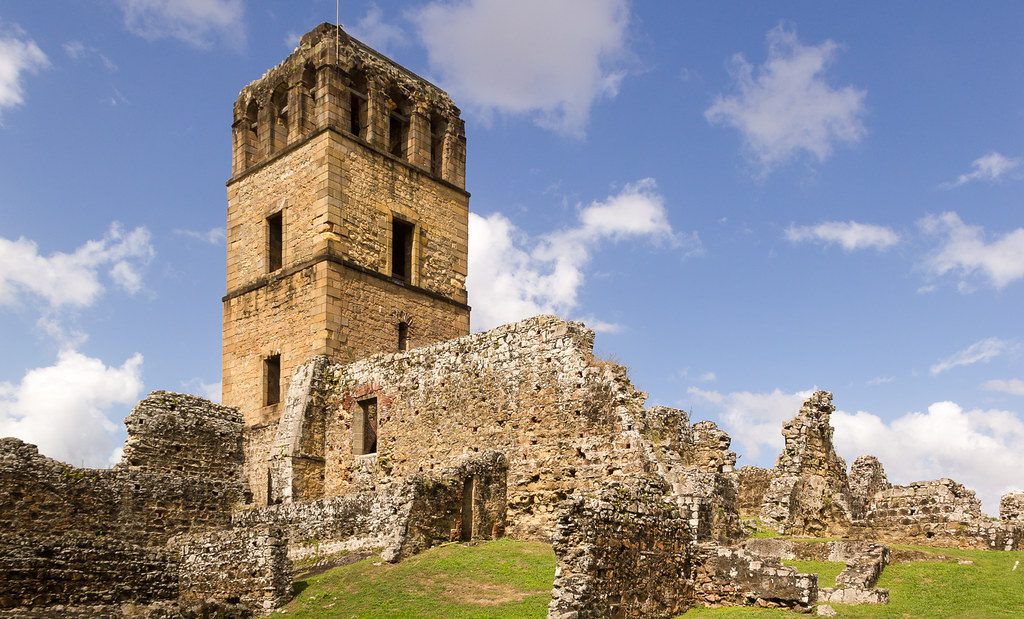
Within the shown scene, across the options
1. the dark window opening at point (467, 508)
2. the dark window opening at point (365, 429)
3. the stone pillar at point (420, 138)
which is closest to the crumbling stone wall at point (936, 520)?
the dark window opening at point (467, 508)

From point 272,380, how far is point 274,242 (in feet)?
11.9

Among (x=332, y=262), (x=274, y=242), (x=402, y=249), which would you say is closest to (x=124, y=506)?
(x=332, y=262)

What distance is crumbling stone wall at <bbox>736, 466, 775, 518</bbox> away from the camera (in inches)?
967

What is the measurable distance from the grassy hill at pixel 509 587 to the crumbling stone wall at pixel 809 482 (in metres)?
3.33

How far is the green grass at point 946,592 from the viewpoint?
1205 centimetres

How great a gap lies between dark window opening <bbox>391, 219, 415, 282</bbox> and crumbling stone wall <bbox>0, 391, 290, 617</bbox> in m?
7.28

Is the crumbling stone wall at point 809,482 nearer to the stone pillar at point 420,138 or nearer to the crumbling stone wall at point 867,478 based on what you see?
the crumbling stone wall at point 867,478

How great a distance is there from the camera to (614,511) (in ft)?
39.8

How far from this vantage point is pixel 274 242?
2609 cm

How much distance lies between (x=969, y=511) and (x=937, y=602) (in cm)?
672

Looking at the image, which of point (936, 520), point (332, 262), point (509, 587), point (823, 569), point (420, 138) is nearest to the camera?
point (509, 587)

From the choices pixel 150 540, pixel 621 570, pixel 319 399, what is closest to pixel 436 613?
pixel 621 570

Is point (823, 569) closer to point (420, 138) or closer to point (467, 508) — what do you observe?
point (467, 508)

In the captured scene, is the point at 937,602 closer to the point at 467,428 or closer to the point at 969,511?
the point at 969,511
